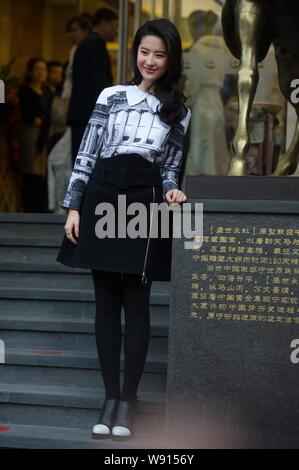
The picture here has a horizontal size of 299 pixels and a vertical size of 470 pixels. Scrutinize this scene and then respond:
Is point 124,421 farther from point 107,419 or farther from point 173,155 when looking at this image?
point 173,155

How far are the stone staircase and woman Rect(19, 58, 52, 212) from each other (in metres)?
3.63

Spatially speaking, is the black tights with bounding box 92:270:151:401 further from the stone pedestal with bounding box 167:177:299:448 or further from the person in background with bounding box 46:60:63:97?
the person in background with bounding box 46:60:63:97

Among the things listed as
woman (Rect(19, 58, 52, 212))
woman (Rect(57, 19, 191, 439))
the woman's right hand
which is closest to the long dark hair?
woman (Rect(57, 19, 191, 439))

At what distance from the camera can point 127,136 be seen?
4.64 metres

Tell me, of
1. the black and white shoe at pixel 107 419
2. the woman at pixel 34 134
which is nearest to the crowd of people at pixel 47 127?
the woman at pixel 34 134

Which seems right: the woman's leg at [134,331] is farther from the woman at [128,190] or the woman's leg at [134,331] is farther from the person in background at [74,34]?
the person in background at [74,34]

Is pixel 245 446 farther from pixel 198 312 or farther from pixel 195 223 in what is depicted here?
pixel 195 223

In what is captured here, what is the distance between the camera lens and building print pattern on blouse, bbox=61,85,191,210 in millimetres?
4641

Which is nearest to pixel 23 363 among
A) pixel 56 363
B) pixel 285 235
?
pixel 56 363

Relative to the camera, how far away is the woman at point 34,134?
10.5 meters

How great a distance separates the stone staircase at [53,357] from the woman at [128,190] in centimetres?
36

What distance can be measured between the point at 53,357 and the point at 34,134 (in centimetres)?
549

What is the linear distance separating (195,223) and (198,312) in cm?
40

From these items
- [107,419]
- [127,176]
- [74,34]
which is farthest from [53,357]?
[74,34]
